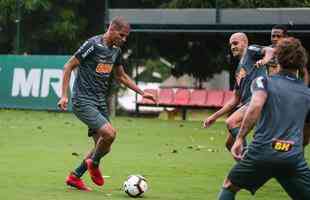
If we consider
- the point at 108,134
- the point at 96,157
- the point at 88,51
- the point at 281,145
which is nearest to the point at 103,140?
the point at 108,134

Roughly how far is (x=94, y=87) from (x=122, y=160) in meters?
3.72

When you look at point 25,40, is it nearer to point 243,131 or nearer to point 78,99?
point 78,99

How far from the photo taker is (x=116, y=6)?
111ft

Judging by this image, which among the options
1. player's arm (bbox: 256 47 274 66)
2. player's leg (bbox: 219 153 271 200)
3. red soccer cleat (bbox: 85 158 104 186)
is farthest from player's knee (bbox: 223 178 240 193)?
red soccer cleat (bbox: 85 158 104 186)

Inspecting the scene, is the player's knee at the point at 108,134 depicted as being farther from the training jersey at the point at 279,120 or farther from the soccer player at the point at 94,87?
the training jersey at the point at 279,120

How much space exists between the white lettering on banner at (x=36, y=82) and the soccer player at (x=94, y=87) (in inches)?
681

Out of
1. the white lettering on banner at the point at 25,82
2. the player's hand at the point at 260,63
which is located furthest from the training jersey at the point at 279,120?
the white lettering on banner at the point at 25,82

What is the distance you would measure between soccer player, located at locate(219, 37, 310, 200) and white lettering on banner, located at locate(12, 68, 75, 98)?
70.6 ft

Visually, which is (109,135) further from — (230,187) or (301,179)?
(301,179)

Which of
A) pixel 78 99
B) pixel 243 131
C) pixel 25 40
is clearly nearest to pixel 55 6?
pixel 25 40

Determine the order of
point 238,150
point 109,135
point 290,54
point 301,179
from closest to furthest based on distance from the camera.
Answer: point 290,54
point 301,179
point 238,150
point 109,135

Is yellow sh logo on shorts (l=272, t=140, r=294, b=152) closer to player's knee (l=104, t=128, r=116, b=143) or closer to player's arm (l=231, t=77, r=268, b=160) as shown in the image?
player's arm (l=231, t=77, r=268, b=160)

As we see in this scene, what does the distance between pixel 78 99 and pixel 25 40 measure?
75.0 feet

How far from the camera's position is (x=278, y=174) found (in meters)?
7.41
